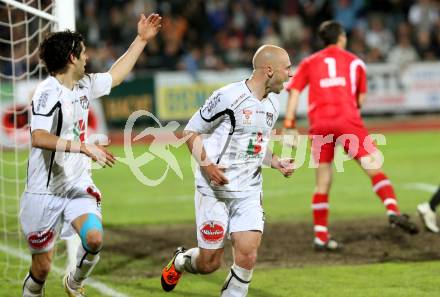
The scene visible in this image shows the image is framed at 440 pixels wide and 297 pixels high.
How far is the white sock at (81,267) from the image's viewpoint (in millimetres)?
6844

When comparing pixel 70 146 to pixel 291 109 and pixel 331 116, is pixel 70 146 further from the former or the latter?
pixel 331 116

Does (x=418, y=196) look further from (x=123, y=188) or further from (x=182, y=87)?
(x=182, y=87)

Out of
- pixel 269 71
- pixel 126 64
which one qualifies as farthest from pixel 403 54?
pixel 269 71

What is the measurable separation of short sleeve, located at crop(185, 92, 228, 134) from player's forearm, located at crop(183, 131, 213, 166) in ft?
0.25

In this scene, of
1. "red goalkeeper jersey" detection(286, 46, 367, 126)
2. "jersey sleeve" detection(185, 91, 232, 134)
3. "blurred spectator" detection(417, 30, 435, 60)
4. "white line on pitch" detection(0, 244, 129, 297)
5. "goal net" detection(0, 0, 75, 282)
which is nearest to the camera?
"jersey sleeve" detection(185, 91, 232, 134)

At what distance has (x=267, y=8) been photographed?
25656 mm

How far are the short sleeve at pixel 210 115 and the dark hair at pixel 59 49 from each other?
Answer: 101 centimetres

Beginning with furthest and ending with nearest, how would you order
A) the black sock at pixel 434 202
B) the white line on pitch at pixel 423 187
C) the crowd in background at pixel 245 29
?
1. the crowd in background at pixel 245 29
2. the white line on pitch at pixel 423 187
3. the black sock at pixel 434 202

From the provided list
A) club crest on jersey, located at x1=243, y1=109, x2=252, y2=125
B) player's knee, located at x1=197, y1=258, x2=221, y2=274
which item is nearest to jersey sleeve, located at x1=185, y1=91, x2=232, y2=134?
club crest on jersey, located at x1=243, y1=109, x2=252, y2=125

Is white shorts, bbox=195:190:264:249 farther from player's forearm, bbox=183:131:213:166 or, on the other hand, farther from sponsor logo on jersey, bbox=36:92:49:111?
sponsor logo on jersey, bbox=36:92:49:111

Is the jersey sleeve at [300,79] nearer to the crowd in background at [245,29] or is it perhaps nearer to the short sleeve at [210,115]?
the short sleeve at [210,115]

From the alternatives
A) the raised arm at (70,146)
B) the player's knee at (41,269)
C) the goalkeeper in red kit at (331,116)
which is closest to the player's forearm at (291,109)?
the goalkeeper in red kit at (331,116)

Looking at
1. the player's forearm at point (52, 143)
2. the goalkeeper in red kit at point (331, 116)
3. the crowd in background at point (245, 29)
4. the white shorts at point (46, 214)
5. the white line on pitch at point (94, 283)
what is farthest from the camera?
the crowd in background at point (245, 29)

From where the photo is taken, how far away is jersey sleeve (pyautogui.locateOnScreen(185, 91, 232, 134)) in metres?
6.80
